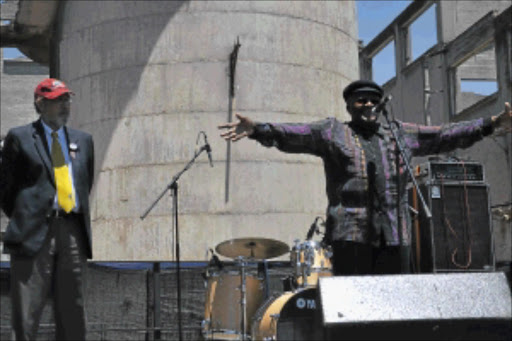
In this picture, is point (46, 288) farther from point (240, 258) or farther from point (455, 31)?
point (455, 31)

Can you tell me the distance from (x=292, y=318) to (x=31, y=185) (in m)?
2.87

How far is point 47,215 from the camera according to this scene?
3.96 m

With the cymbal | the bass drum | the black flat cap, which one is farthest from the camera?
the cymbal

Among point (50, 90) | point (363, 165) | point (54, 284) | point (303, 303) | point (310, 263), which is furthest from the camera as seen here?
point (310, 263)

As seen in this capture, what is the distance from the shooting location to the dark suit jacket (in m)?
3.92

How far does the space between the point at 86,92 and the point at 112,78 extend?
74cm

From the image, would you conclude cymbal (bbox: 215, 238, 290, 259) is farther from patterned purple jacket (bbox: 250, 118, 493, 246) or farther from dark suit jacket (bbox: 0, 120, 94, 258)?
dark suit jacket (bbox: 0, 120, 94, 258)

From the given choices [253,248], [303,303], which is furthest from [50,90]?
[253,248]

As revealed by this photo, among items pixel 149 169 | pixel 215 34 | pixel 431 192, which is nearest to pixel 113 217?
pixel 149 169

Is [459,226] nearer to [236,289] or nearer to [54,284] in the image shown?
[236,289]

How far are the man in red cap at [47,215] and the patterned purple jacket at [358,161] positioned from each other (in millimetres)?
1015

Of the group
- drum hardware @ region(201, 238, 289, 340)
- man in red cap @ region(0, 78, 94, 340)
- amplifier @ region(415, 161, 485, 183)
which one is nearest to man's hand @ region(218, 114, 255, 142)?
man in red cap @ region(0, 78, 94, 340)

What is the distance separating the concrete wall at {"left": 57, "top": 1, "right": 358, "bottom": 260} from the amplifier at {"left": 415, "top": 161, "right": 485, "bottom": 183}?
6.59 metres

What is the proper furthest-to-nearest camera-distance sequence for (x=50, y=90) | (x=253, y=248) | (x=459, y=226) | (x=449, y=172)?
(x=253, y=248) → (x=449, y=172) → (x=459, y=226) → (x=50, y=90)
